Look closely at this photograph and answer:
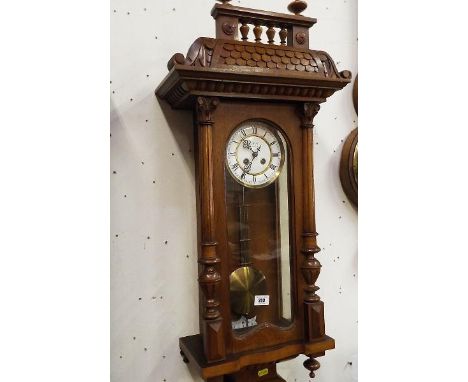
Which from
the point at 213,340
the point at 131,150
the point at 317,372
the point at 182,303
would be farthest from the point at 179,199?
the point at 317,372

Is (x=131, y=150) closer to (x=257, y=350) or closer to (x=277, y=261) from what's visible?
(x=277, y=261)

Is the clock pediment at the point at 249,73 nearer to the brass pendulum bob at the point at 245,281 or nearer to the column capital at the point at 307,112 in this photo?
the column capital at the point at 307,112

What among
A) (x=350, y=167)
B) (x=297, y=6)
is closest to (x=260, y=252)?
(x=350, y=167)

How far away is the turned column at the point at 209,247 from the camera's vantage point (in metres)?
0.88

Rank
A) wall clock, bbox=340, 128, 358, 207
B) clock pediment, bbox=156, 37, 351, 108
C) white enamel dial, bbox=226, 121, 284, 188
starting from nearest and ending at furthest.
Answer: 1. clock pediment, bbox=156, 37, 351, 108
2. white enamel dial, bbox=226, 121, 284, 188
3. wall clock, bbox=340, 128, 358, 207

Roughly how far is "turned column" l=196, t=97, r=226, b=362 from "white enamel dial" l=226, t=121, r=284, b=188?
68 millimetres

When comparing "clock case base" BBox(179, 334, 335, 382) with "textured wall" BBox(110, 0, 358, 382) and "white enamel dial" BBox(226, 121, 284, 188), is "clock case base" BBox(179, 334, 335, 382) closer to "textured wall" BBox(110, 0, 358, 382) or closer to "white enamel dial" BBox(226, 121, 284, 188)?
"textured wall" BBox(110, 0, 358, 382)

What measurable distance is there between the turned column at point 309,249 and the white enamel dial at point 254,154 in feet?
0.24

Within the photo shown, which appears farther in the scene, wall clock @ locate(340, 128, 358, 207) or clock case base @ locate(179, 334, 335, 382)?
wall clock @ locate(340, 128, 358, 207)

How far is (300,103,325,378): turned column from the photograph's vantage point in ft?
3.18

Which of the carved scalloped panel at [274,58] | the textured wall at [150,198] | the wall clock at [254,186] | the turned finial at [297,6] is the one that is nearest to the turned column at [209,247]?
the wall clock at [254,186]

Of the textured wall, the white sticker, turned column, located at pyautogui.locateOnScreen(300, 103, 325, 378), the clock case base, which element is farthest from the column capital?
the clock case base

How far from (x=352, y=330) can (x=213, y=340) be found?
0.68 meters

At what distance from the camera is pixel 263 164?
3.17 feet
